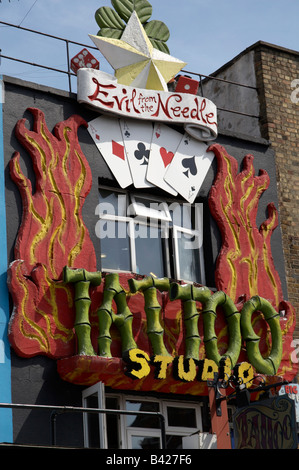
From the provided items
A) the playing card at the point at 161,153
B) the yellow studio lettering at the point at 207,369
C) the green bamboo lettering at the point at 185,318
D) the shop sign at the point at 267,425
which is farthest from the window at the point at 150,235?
the shop sign at the point at 267,425

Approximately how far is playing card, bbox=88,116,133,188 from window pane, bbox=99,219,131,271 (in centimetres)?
68

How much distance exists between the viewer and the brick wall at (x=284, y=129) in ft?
59.4

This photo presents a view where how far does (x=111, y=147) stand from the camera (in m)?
16.2

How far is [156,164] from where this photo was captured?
16.6 m

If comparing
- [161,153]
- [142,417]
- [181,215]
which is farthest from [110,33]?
[142,417]

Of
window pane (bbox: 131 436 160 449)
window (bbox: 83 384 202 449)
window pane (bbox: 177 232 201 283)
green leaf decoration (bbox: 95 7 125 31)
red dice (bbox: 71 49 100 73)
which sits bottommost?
window pane (bbox: 131 436 160 449)

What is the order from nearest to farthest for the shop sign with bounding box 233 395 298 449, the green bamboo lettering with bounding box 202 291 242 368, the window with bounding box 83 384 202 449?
the shop sign with bounding box 233 395 298 449, the window with bounding box 83 384 202 449, the green bamboo lettering with bounding box 202 291 242 368

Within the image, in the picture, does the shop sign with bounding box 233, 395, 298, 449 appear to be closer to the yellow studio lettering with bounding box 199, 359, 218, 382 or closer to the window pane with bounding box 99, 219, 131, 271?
the yellow studio lettering with bounding box 199, 359, 218, 382

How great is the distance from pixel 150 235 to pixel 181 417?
3.02 m

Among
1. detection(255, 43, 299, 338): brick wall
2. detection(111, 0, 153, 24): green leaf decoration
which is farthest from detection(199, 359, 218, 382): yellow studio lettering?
detection(111, 0, 153, 24): green leaf decoration

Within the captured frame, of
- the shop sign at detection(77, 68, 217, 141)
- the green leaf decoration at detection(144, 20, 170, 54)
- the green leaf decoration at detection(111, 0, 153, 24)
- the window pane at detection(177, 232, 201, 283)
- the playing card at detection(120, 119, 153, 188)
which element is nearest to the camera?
the shop sign at detection(77, 68, 217, 141)

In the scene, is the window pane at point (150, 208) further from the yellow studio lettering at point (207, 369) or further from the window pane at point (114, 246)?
the yellow studio lettering at point (207, 369)

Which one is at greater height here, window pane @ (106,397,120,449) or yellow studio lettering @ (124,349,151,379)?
yellow studio lettering @ (124,349,151,379)

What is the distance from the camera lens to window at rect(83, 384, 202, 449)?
14375 millimetres
